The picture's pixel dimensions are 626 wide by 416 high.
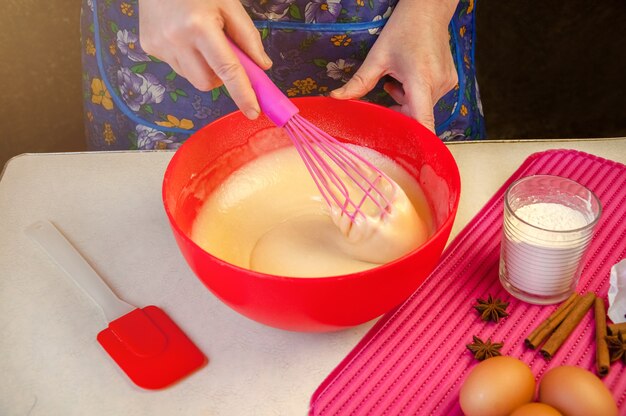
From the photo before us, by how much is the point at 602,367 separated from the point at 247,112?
559 mm

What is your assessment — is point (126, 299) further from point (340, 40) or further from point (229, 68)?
point (340, 40)

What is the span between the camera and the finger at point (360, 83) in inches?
42.5

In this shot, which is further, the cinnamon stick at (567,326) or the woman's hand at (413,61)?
the woman's hand at (413,61)

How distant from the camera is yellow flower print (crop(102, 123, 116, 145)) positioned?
142 cm

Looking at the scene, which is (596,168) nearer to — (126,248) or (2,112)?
(126,248)

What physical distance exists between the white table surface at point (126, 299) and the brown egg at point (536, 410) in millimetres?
243

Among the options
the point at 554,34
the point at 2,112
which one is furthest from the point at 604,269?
the point at 2,112

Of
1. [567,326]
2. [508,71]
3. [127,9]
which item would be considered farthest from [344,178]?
[508,71]

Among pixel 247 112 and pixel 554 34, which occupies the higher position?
pixel 247 112

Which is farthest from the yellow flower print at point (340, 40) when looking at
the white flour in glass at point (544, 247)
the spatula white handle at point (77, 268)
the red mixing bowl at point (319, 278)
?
the spatula white handle at point (77, 268)

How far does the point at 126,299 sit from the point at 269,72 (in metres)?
0.53

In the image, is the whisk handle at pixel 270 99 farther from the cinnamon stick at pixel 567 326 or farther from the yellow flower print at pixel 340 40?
the cinnamon stick at pixel 567 326

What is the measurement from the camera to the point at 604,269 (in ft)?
3.21

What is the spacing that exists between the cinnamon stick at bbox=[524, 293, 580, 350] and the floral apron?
0.53 m
